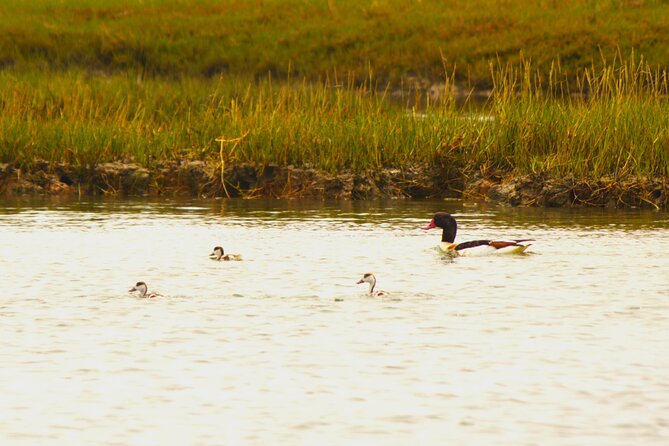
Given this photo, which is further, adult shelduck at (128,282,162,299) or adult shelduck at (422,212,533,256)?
adult shelduck at (422,212,533,256)

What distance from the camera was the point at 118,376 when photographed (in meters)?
9.00

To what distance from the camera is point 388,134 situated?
2234 centimetres

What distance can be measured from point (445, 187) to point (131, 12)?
28167mm

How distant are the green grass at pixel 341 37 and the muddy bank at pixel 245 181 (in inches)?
668

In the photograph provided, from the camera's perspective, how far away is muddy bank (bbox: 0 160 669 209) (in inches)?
881

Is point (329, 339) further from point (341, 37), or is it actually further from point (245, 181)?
point (341, 37)

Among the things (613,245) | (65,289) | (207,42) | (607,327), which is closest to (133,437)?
(607,327)

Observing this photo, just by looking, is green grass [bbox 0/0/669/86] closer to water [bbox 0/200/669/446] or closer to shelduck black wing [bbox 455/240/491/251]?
water [bbox 0/200/669/446]

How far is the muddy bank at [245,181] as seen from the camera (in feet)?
73.4

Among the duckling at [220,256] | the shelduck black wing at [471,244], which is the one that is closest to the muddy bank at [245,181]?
the shelduck black wing at [471,244]

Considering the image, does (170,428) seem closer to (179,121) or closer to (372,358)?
(372,358)

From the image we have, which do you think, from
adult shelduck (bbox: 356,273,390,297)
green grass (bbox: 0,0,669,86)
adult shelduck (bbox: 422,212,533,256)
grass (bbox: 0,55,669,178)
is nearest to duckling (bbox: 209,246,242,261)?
adult shelduck (bbox: 422,212,533,256)

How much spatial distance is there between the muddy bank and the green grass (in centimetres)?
1696

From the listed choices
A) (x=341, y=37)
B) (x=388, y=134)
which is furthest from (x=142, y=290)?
(x=341, y=37)
